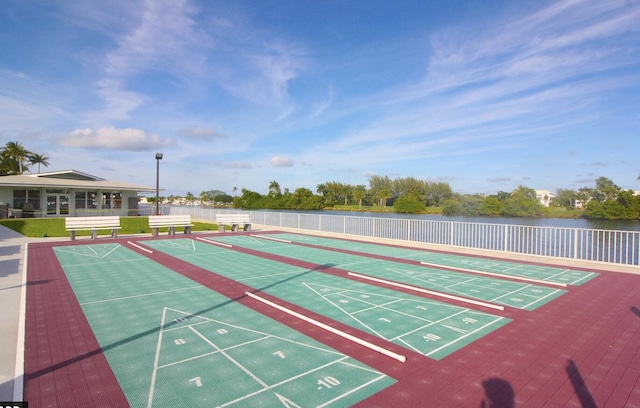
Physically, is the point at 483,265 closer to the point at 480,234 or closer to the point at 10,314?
the point at 480,234

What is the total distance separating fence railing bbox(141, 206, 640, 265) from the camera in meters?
10.1

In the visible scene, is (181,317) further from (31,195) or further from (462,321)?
(31,195)

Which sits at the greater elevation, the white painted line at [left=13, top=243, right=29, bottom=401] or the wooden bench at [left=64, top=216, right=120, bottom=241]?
the wooden bench at [left=64, top=216, right=120, bottom=241]

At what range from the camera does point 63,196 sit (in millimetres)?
26266

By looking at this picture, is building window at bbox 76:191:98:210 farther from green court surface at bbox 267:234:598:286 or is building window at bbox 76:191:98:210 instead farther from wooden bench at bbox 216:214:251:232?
green court surface at bbox 267:234:598:286

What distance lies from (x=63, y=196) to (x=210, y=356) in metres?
28.3

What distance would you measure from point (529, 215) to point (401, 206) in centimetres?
1929

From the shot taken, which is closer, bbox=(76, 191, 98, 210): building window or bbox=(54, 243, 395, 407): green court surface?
bbox=(54, 243, 395, 407): green court surface

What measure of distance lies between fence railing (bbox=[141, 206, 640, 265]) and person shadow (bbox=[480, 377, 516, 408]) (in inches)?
291

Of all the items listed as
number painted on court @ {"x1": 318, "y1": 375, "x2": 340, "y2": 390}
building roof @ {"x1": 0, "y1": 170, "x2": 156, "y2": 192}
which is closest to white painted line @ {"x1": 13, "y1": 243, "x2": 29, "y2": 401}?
number painted on court @ {"x1": 318, "y1": 375, "x2": 340, "y2": 390}

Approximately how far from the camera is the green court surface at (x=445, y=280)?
605 centimetres

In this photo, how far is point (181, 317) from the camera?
507 cm

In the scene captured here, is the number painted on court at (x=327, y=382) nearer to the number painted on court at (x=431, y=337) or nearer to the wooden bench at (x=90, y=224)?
Answer: the number painted on court at (x=431, y=337)

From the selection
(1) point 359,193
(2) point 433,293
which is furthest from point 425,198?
(2) point 433,293
